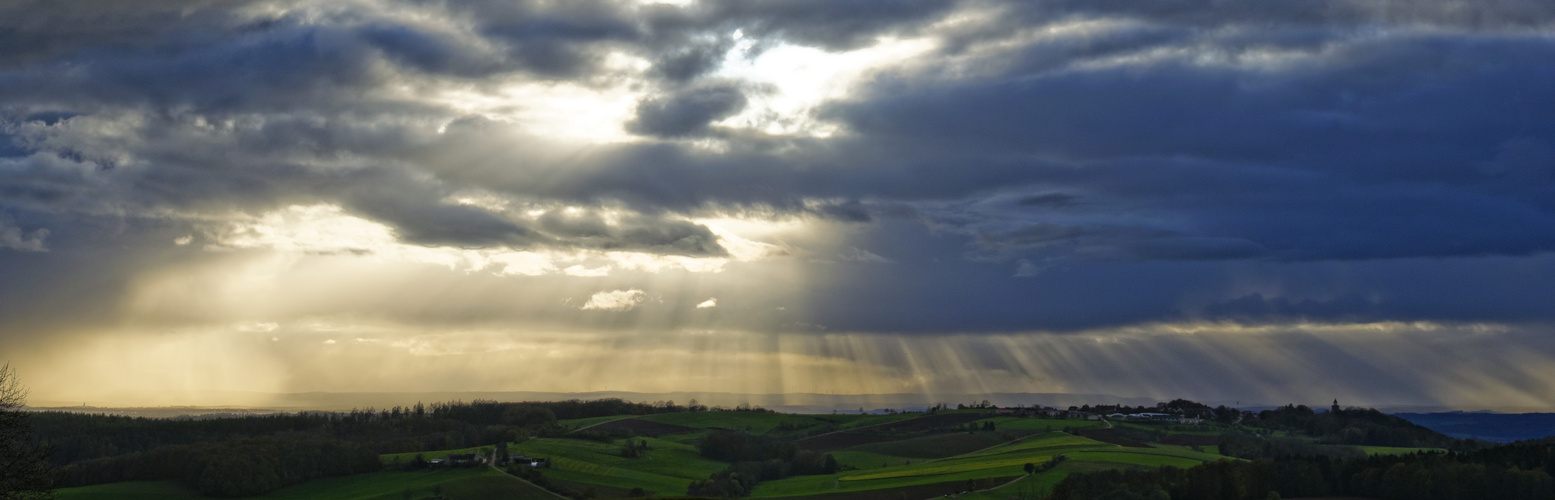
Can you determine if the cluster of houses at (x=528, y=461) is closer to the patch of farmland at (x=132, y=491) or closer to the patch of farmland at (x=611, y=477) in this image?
the patch of farmland at (x=611, y=477)

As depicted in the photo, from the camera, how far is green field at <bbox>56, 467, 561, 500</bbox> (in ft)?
458

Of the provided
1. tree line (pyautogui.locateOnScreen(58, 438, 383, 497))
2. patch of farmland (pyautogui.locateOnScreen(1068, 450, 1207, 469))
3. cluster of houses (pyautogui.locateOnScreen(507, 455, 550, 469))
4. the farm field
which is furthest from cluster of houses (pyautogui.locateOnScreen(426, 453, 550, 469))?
patch of farmland (pyautogui.locateOnScreen(1068, 450, 1207, 469))

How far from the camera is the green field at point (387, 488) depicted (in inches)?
5502

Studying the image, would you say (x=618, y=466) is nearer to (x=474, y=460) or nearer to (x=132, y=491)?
(x=474, y=460)

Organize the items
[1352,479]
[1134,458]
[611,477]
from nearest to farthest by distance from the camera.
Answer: [1352,479], [1134,458], [611,477]

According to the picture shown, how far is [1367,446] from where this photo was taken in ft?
647

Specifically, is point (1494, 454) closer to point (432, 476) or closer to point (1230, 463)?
point (1230, 463)

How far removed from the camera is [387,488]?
146 metres

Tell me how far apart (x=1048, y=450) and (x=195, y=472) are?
128101 millimetres

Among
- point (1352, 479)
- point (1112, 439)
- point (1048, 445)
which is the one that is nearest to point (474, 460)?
point (1048, 445)

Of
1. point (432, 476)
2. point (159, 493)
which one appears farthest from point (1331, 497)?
point (159, 493)

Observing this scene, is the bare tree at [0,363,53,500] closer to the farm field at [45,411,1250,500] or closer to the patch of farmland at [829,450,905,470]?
the farm field at [45,411,1250,500]

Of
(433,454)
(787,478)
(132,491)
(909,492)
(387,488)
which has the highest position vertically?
(433,454)

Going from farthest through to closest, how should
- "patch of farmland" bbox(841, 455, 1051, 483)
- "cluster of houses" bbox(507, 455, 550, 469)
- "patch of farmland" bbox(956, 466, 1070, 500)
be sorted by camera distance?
"cluster of houses" bbox(507, 455, 550, 469)
"patch of farmland" bbox(841, 455, 1051, 483)
"patch of farmland" bbox(956, 466, 1070, 500)
